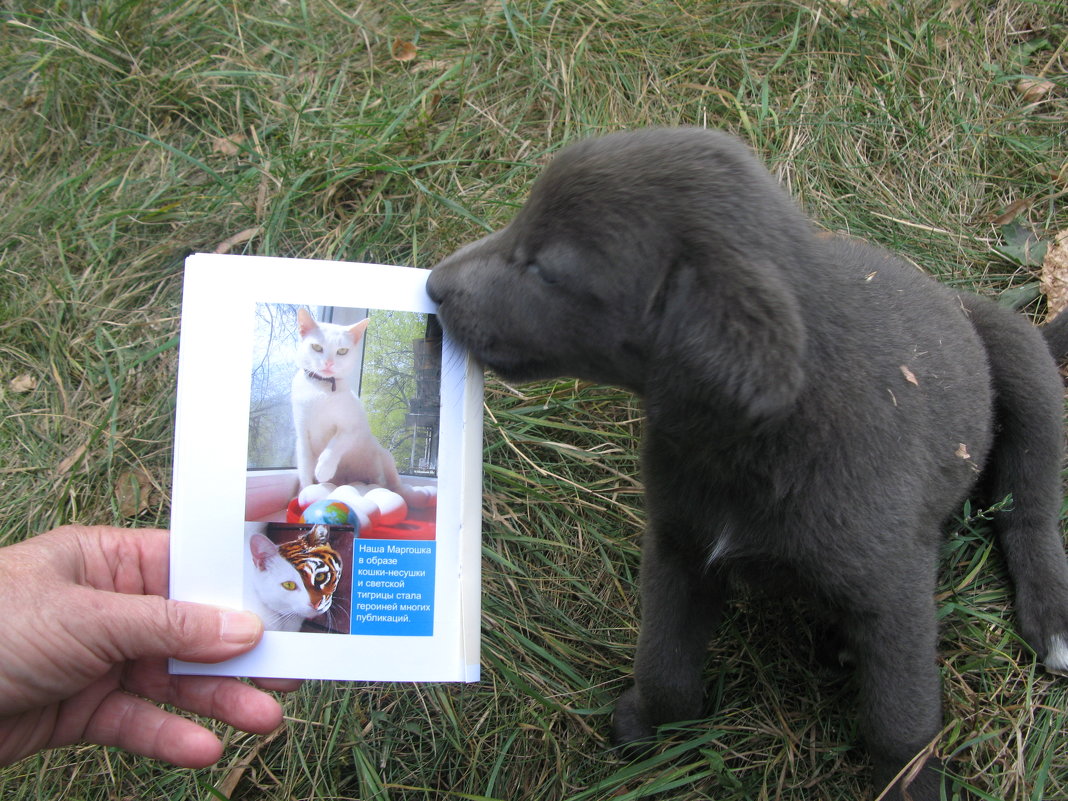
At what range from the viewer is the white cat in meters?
2.54

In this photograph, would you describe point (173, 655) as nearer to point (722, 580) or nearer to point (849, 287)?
point (722, 580)

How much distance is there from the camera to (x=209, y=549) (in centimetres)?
246

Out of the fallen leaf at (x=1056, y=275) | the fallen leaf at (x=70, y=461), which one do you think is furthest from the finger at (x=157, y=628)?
the fallen leaf at (x=1056, y=275)

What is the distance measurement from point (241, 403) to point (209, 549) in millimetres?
424

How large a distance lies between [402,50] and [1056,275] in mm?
3245

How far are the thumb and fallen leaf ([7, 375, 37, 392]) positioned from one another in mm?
1936

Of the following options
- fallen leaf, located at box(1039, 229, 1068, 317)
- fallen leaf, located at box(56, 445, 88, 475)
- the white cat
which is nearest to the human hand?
the white cat

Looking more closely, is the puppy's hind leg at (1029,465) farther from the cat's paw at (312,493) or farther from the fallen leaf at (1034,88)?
the cat's paw at (312,493)

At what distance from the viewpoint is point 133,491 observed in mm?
3543

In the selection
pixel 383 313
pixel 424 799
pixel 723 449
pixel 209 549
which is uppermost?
pixel 383 313

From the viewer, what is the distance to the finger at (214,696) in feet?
8.36

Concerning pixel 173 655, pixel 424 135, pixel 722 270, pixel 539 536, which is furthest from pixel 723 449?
pixel 424 135

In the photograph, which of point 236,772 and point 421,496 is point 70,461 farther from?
point 421,496

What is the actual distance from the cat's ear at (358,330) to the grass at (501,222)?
1.15 metres
